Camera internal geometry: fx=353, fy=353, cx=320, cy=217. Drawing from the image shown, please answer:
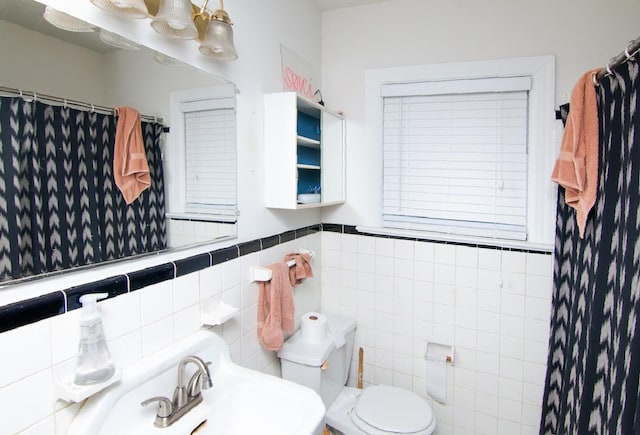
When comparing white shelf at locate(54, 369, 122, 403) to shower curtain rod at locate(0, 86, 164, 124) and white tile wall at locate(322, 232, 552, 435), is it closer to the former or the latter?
shower curtain rod at locate(0, 86, 164, 124)

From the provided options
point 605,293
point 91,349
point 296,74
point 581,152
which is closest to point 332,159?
point 296,74

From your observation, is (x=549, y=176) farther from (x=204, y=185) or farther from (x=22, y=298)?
(x=22, y=298)

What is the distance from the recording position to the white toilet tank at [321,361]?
5.57 feet

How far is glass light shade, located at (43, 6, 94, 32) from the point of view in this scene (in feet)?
2.66

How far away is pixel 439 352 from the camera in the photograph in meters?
2.00

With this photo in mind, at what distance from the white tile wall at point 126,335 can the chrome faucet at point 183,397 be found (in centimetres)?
12

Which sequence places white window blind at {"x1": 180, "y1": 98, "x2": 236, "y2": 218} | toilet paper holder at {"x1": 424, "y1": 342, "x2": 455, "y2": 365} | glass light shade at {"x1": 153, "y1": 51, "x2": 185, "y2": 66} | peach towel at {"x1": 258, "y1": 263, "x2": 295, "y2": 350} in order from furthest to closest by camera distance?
toilet paper holder at {"x1": 424, "y1": 342, "x2": 455, "y2": 365}, peach towel at {"x1": 258, "y1": 263, "x2": 295, "y2": 350}, white window blind at {"x1": 180, "y1": 98, "x2": 236, "y2": 218}, glass light shade at {"x1": 153, "y1": 51, "x2": 185, "y2": 66}

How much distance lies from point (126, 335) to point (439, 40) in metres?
2.00

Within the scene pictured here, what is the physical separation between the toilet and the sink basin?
1.63ft

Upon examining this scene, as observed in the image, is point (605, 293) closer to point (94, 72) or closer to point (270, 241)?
point (270, 241)

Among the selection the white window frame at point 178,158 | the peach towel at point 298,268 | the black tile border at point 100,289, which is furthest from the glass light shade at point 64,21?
the peach towel at point 298,268

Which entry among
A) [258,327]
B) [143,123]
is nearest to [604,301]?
Answer: [258,327]

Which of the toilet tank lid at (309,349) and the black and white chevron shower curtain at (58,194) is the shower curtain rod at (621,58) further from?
the toilet tank lid at (309,349)

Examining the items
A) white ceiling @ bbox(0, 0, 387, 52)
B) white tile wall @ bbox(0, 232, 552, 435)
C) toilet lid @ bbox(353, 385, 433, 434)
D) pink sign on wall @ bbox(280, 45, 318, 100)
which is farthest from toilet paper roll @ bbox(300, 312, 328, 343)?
white ceiling @ bbox(0, 0, 387, 52)
